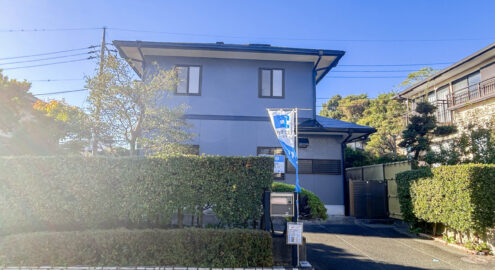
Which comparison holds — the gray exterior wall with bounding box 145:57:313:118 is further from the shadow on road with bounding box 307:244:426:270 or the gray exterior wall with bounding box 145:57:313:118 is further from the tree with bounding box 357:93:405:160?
the tree with bounding box 357:93:405:160

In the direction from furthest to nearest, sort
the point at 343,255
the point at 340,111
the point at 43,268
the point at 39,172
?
the point at 340,111, the point at 343,255, the point at 39,172, the point at 43,268

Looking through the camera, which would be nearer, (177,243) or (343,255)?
(177,243)

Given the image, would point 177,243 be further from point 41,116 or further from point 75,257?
point 41,116

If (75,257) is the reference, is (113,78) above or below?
above

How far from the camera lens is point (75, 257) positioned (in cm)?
520

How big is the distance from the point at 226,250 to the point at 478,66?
52.9 feet

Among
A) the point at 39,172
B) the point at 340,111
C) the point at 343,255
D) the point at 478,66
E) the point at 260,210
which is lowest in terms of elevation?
the point at 343,255

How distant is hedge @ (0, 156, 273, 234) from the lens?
5.72m

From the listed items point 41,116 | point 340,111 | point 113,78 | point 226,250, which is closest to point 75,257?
point 226,250

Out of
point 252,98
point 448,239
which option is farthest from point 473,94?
point 252,98

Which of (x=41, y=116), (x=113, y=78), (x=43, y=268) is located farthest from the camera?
(x=41, y=116)

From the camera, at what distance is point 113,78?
24.1 ft

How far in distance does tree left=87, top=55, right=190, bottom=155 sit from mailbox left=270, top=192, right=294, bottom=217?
11.0 ft

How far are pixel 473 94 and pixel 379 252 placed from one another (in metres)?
13.0
